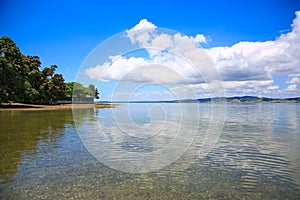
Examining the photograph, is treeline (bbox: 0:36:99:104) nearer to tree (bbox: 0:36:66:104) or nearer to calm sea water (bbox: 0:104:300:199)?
tree (bbox: 0:36:66:104)

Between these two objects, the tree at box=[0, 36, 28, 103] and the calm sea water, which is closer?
the calm sea water

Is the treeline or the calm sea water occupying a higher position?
the treeline

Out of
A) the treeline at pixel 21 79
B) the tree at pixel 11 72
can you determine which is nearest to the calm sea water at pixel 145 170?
the treeline at pixel 21 79

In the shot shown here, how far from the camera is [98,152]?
49.5 feet

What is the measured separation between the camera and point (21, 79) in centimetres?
5844

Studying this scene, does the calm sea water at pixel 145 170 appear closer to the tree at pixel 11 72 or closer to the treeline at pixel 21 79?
the treeline at pixel 21 79

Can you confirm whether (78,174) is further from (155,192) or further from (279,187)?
(279,187)

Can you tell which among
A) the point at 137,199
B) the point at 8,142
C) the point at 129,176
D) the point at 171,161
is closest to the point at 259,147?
the point at 171,161

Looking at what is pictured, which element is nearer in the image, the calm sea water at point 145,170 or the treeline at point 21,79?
the calm sea water at point 145,170

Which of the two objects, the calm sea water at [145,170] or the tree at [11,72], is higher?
the tree at [11,72]

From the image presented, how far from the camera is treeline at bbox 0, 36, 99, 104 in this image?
52.2 metres

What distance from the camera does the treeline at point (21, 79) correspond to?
52188 millimetres

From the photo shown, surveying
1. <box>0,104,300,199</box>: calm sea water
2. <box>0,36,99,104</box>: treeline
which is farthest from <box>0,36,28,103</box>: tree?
<box>0,104,300,199</box>: calm sea water

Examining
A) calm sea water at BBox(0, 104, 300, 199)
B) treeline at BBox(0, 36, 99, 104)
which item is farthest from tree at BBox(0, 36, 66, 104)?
calm sea water at BBox(0, 104, 300, 199)
